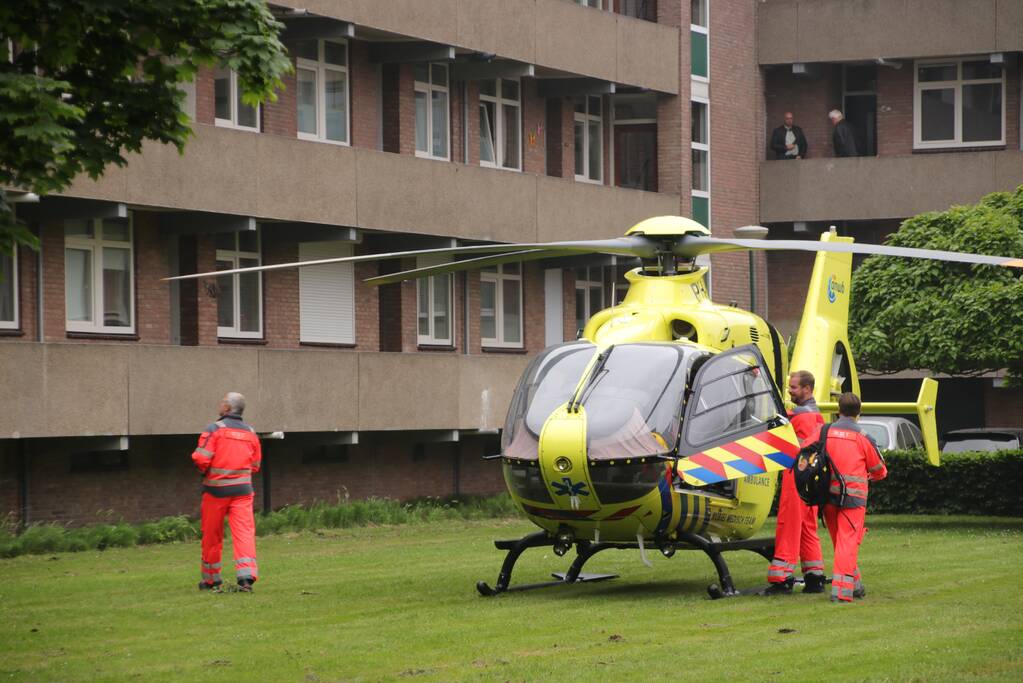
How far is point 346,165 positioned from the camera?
29.5 m

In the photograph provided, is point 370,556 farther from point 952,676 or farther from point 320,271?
point 952,676

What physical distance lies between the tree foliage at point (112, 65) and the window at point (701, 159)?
28362 mm

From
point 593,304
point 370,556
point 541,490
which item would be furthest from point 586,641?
point 593,304

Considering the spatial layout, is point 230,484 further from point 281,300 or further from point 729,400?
point 281,300

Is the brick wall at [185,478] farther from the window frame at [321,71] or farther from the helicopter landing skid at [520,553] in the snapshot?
the helicopter landing skid at [520,553]

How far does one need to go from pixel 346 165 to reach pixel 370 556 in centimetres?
905

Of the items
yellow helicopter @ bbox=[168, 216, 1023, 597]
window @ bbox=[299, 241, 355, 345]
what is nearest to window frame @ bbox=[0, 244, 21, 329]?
window @ bbox=[299, 241, 355, 345]

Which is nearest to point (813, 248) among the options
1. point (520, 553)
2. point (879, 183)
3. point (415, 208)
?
point (520, 553)

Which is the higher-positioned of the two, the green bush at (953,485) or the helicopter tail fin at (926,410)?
the helicopter tail fin at (926,410)

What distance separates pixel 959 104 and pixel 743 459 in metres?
27.1

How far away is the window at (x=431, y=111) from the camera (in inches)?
1297

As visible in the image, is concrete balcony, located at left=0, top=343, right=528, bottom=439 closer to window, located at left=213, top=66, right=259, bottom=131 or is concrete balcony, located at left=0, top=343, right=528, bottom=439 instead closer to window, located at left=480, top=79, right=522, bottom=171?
window, located at left=213, top=66, right=259, bottom=131

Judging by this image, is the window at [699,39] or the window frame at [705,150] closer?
the window at [699,39]

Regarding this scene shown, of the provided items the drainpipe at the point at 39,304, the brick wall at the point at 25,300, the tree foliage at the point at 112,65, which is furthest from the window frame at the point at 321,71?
the tree foliage at the point at 112,65
